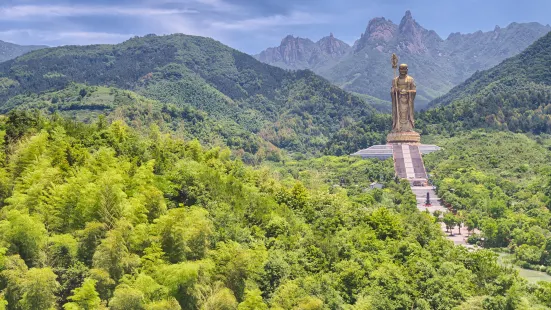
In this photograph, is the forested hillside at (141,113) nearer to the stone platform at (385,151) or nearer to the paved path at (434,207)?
the stone platform at (385,151)

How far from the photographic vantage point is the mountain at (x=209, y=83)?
133 metres

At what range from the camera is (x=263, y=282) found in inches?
896

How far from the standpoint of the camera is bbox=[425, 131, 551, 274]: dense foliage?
3900cm

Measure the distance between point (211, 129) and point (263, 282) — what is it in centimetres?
7616

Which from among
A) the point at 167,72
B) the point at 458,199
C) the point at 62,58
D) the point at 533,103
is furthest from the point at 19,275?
the point at 62,58

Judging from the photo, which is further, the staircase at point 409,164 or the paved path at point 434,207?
the staircase at point 409,164

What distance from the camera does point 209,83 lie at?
161 meters

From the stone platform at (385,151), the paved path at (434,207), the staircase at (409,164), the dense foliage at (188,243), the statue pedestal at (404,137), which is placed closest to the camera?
the dense foliage at (188,243)

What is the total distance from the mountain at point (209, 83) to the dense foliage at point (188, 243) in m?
84.5

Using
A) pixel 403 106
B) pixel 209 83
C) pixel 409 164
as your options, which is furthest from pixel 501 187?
pixel 209 83

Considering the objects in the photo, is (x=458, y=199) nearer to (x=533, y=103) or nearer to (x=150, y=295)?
(x=150, y=295)

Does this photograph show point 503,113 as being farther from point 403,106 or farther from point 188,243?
point 188,243

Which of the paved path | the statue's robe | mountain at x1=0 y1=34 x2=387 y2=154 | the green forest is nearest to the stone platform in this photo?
the statue's robe

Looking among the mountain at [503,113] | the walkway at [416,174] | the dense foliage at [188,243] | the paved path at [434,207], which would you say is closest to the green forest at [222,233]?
the dense foliage at [188,243]
